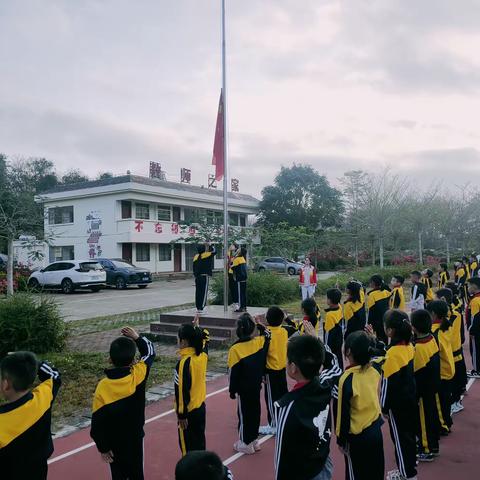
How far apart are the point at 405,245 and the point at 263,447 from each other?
84.4ft

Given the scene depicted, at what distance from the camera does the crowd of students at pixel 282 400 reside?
2.47m

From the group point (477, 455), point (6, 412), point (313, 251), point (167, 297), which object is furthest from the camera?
point (313, 251)

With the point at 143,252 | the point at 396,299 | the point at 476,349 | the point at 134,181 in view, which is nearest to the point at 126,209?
the point at 134,181

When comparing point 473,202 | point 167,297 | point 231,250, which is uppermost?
point 473,202

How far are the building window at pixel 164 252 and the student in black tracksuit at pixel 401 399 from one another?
89.0 ft

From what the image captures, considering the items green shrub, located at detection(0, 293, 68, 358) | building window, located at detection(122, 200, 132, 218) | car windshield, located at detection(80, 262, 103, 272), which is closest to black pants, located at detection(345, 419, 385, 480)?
green shrub, located at detection(0, 293, 68, 358)

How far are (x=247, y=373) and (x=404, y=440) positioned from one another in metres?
1.35

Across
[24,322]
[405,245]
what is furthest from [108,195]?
[24,322]

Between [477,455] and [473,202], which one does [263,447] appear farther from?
[473,202]

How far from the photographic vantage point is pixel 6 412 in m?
2.55

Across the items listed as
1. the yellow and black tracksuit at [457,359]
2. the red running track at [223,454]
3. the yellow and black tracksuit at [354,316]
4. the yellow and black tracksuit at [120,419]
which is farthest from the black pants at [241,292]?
the yellow and black tracksuit at [120,419]

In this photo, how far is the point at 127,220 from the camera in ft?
89.8

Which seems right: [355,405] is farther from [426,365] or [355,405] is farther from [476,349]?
[476,349]

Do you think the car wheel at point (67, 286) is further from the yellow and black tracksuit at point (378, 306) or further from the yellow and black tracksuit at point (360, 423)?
the yellow and black tracksuit at point (360, 423)
